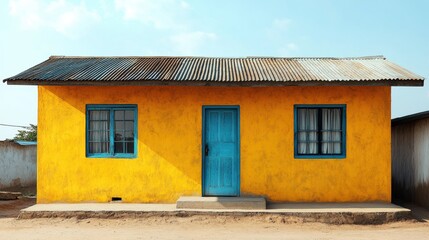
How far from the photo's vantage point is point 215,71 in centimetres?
1007

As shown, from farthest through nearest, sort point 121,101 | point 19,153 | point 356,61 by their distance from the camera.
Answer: point 19,153 → point 356,61 → point 121,101

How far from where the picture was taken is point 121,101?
991cm

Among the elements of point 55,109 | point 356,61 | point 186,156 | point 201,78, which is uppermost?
point 356,61

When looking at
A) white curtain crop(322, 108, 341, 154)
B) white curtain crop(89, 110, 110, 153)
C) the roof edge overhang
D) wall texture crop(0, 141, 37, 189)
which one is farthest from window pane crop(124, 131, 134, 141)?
wall texture crop(0, 141, 37, 189)

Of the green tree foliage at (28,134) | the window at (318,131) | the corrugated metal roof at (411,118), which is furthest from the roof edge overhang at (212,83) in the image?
the green tree foliage at (28,134)

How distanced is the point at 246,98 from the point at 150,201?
3.22 m

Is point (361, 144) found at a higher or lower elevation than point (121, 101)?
lower

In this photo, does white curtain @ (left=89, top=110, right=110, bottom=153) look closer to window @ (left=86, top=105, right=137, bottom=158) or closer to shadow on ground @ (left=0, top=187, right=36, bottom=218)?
window @ (left=86, top=105, right=137, bottom=158)

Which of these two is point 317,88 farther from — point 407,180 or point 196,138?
point 407,180

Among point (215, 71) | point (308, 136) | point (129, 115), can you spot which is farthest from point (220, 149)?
point (129, 115)

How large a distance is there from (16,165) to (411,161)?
14.7 m

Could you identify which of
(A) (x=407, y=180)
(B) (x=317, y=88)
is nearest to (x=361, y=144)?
(B) (x=317, y=88)

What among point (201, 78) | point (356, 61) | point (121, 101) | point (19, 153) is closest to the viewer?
point (201, 78)

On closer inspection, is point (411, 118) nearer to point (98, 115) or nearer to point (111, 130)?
point (111, 130)
